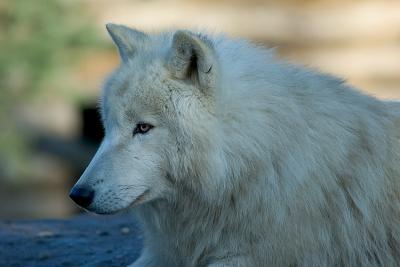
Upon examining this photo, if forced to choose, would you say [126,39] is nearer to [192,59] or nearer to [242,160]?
[192,59]

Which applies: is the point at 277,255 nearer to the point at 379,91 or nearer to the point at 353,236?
the point at 353,236

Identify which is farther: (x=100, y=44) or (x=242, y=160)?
(x=100, y=44)

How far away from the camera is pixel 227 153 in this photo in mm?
4371

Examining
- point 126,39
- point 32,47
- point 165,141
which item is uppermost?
point 126,39

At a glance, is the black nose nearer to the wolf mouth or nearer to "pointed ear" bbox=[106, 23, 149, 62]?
the wolf mouth

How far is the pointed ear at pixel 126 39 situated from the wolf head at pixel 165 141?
28 centimetres

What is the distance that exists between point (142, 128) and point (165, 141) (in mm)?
128

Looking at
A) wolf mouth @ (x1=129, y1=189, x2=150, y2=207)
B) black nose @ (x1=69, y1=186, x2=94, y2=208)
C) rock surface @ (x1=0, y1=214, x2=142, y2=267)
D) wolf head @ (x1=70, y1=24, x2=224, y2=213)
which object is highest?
wolf head @ (x1=70, y1=24, x2=224, y2=213)

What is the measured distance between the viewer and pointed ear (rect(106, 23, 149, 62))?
4.69m

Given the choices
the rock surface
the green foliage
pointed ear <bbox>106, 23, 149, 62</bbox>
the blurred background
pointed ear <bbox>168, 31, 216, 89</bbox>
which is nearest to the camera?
pointed ear <bbox>168, 31, 216, 89</bbox>

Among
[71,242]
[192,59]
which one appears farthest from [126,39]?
[71,242]

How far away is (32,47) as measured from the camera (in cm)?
1139

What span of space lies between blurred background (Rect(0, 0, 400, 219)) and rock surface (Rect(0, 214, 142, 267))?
16.4 ft

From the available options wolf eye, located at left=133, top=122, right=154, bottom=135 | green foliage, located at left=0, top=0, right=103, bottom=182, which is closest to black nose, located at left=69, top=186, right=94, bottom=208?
wolf eye, located at left=133, top=122, right=154, bottom=135
